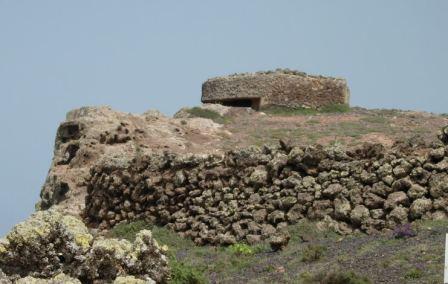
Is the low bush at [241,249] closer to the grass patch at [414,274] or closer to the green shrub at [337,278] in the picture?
the green shrub at [337,278]

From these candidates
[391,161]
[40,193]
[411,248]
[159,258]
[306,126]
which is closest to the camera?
[159,258]

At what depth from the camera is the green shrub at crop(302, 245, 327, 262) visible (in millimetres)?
13469

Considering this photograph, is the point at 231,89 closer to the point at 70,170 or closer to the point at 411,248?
the point at 70,170

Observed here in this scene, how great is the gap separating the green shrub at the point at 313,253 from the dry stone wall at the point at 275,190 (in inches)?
53.6

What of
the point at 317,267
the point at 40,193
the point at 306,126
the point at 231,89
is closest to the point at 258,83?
the point at 231,89

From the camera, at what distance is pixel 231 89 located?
3588cm

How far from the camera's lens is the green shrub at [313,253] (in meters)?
13.5

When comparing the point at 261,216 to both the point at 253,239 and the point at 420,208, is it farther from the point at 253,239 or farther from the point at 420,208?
the point at 420,208

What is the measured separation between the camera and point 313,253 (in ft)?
44.4

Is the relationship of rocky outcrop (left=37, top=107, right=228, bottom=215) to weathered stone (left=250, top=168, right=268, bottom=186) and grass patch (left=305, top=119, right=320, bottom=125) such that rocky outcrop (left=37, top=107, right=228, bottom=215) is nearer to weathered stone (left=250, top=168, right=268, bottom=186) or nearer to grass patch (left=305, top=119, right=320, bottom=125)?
grass patch (left=305, top=119, right=320, bottom=125)

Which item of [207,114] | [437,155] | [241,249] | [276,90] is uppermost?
[276,90]

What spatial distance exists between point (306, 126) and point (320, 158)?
14.0 metres

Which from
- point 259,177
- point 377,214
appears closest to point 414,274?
point 377,214

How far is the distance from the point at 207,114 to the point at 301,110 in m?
5.29
